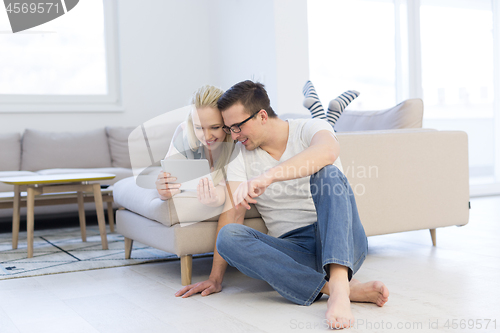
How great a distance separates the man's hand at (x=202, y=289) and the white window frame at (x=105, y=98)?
3272mm

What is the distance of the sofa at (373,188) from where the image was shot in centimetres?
196

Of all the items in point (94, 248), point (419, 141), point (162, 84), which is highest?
point (162, 84)

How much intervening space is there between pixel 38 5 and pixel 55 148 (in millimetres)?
1353

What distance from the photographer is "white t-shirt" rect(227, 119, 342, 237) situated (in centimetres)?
175

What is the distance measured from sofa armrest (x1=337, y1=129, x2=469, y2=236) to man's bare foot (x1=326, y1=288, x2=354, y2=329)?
90 centimetres

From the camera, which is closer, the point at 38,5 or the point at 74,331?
the point at 74,331

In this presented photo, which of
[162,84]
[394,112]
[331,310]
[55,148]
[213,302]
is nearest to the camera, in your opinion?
[331,310]

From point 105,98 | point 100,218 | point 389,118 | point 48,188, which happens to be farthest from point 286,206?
point 105,98

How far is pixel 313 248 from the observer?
5.60ft

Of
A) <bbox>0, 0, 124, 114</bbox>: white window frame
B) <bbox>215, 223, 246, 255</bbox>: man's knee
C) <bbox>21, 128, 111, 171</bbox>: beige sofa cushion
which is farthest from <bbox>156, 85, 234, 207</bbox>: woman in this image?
<bbox>0, 0, 124, 114</bbox>: white window frame

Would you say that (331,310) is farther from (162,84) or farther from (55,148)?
(162,84)

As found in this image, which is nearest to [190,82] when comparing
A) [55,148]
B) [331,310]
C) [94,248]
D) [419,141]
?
[55,148]

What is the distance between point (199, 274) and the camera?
85.0 inches

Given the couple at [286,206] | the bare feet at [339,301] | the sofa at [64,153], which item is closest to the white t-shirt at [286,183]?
the couple at [286,206]
